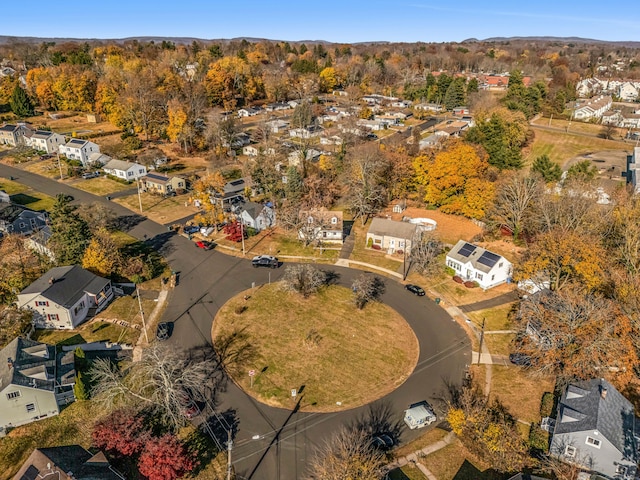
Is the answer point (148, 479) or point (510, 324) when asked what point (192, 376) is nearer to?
point (148, 479)

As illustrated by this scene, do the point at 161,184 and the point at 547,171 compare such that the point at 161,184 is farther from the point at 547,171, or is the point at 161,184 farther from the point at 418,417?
the point at 547,171

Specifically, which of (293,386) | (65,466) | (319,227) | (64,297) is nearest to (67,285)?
(64,297)

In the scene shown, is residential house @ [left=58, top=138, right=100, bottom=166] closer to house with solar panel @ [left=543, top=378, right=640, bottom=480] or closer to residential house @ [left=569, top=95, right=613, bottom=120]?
house with solar panel @ [left=543, top=378, right=640, bottom=480]

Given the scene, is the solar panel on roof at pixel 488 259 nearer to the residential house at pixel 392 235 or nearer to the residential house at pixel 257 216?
the residential house at pixel 392 235

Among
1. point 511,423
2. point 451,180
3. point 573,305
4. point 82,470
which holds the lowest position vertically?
point 511,423

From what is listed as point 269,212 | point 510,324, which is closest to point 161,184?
point 269,212

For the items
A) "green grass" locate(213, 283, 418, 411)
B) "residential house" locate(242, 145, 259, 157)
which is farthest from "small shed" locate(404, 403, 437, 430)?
"residential house" locate(242, 145, 259, 157)
